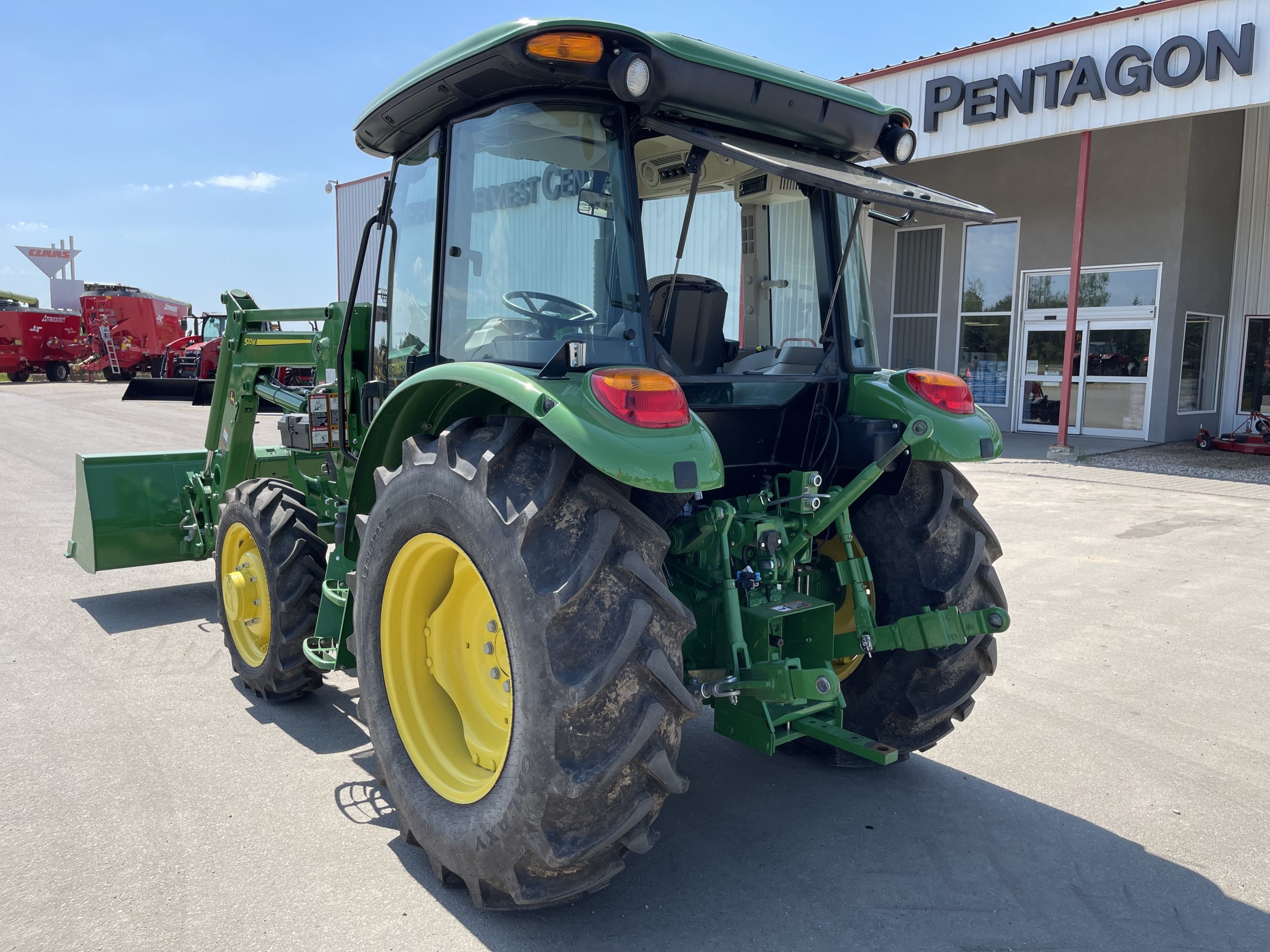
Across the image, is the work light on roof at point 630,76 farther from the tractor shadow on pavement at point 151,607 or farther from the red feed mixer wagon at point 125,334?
the red feed mixer wagon at point 125,334

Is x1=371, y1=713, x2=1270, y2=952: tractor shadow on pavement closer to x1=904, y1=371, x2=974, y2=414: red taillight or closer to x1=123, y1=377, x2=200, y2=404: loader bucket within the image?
x1=904, y1=371, x2=974, y2=414: red taillight

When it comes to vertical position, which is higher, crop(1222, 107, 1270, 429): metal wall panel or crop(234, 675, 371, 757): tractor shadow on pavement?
crop(1222, 107, 1270, 429): metal wall panel

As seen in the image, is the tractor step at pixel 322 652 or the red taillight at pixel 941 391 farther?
the tractor step at pixel 322 652

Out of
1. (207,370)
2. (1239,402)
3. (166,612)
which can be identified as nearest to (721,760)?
(166,612)

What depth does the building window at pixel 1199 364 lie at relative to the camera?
15.7 metres

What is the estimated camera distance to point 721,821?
3.28 meters

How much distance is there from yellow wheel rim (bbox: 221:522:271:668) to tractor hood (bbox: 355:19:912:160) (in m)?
2.12

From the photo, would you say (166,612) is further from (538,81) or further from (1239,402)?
(1239,402)

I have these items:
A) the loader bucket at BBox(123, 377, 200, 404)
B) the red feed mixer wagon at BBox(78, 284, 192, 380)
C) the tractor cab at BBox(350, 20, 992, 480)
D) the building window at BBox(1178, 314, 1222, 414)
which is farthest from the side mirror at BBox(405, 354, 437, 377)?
the red feed mixer wagon at BBox(78, 284, 192, 380)

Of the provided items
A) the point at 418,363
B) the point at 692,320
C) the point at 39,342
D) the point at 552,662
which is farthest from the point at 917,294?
the point at 39,342

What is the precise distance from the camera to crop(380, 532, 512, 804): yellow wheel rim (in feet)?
9.55

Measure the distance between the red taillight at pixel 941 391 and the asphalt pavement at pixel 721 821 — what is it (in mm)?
1477

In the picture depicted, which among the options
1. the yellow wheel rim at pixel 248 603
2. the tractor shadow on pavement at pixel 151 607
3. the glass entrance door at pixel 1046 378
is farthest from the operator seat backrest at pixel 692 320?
the glass entrance door at pixel 1046 378

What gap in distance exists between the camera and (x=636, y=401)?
2486 millimetres
